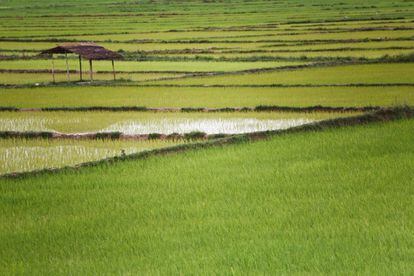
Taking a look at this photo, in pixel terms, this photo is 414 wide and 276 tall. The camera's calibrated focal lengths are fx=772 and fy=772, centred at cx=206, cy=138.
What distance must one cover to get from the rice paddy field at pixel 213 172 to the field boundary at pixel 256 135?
0.02m

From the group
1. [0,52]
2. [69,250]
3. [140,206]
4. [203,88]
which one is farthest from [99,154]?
[0,52]

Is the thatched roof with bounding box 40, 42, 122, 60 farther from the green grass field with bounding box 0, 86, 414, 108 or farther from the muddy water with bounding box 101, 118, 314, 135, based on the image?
the muddy water with bounding box 101, 118, 314, 135

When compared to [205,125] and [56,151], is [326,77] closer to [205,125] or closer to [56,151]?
[205,125]

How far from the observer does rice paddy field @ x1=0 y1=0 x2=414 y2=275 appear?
173 inches

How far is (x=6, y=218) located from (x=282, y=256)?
215cm

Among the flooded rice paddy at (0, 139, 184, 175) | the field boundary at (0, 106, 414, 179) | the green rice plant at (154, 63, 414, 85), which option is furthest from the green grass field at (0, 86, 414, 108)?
the flooded rice paddy at (0, 139, 184, 175)

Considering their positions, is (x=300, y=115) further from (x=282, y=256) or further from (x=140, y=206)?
(x=282, y=256)

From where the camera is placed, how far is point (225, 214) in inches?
203

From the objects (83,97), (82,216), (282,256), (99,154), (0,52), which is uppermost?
(0,52)

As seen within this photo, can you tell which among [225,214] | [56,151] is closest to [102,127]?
[56,151]

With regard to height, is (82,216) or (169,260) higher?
(82,216)

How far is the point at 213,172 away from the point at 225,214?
54.3 inches

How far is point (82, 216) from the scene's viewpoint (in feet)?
17.4

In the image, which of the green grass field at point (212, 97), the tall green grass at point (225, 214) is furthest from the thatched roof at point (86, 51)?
the tall green grass at point (225, 214)
